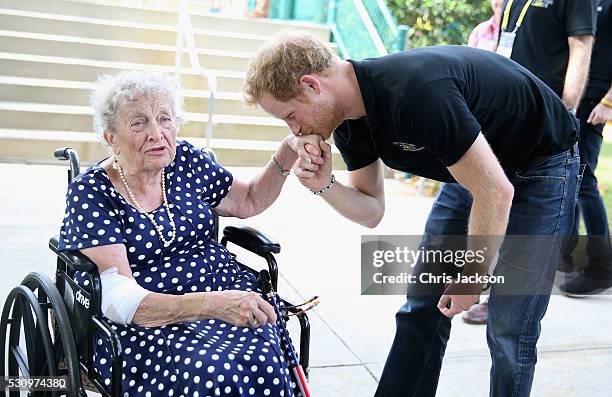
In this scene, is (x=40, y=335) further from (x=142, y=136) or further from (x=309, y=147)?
(x=309, y=147)

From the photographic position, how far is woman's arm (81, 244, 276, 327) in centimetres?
206

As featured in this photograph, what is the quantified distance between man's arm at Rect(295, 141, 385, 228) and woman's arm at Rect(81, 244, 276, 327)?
1.38 feet

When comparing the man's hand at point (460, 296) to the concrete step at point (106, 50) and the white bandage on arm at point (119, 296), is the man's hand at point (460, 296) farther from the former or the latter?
the concrete step at point (106, 50)

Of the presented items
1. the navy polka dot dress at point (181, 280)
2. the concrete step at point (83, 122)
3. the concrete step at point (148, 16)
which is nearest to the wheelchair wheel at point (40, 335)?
the navy polka dot dress at point (181, 280)

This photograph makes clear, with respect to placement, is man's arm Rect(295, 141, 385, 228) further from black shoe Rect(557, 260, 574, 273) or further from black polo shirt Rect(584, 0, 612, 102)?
black shoe Rect(557, 260, 574, 273)

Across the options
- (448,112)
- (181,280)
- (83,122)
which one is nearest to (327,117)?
(448,112)

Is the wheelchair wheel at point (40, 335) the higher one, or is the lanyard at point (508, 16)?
the lanyard at point (508, 16)

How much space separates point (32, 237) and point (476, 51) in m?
3.17

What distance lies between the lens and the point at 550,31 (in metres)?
3.54

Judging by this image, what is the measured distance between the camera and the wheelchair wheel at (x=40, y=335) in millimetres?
2010

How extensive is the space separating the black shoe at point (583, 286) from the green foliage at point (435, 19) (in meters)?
4.89

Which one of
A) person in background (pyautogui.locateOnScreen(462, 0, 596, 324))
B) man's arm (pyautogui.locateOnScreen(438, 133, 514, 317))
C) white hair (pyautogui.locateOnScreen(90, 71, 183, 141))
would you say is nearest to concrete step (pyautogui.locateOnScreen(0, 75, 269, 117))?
person in background (pyautogui.locateOnScreen(462, 0, 596, 324))

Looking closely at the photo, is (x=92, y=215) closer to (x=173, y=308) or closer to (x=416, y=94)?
(x=173, y=308)

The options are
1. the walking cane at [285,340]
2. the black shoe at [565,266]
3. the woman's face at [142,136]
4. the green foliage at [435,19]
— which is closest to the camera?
the walking cane at [285,340]
